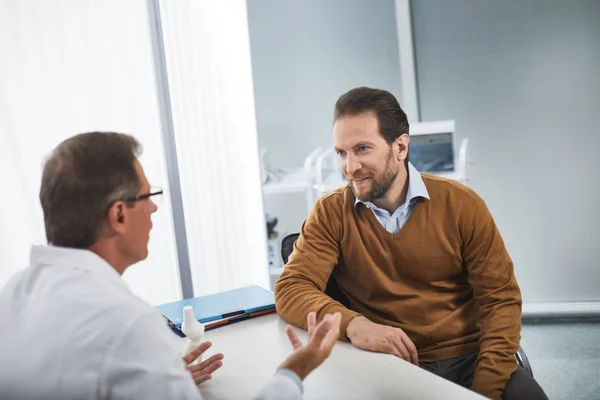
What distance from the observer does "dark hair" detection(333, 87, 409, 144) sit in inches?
74.2

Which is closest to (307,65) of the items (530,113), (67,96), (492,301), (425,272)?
(530,113)

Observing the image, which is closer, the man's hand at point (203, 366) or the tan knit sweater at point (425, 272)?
the man's hand at point (203, 366)

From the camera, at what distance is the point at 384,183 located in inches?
73.7

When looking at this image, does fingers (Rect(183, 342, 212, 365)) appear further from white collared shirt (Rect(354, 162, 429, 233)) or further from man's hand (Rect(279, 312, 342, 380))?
white collared shirt (Rect(354, 162, 429, 233))

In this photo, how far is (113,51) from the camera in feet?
9.25

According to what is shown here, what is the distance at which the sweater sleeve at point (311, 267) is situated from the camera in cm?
177

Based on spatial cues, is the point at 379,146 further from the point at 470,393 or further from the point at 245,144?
the point at 245,144

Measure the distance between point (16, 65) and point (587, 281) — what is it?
2.99 m

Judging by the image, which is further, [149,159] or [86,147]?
[149,159]

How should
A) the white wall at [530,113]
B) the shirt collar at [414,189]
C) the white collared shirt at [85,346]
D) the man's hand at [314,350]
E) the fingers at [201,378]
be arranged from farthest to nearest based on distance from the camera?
the white wall at [530,113], the shirt collar at [414,189], the fingers at [201,378], the man's hand at [314,350], the white collared shirt at [85,346]

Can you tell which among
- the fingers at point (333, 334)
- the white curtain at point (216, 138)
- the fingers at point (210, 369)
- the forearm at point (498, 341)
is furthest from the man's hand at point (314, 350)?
the white curtain at point (216, 138)

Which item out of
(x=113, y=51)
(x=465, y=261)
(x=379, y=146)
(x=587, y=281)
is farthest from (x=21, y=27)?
(x=587, y=281)

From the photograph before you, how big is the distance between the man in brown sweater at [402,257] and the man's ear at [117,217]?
26.6 inches

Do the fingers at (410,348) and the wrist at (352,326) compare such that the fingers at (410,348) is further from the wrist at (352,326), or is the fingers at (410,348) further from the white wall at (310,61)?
the white wall at (310,61)
